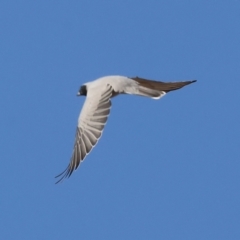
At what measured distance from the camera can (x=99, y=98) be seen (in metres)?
18.9

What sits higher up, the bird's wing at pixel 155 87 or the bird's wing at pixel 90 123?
the bird's wing at pixel 155 87

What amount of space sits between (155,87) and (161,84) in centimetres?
26

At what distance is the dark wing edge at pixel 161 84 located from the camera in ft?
64.2

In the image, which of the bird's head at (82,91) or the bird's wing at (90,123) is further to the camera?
the bird's head at (82,91)

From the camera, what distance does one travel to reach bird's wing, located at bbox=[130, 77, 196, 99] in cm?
1934

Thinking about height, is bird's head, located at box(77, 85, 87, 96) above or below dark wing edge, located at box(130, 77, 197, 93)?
below

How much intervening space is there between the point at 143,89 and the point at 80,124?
4.46 feet

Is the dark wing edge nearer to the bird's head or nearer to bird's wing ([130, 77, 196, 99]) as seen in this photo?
bird's wing ([130, 77, 196, 99])

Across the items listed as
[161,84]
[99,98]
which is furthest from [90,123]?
[161,84]

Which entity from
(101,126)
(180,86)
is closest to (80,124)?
(101,126)

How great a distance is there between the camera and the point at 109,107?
1869 centimetres

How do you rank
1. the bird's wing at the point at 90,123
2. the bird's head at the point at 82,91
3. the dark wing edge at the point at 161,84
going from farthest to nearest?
1. the bird's head at the point at 82,91
2. the dark wing edge at the point at 161,84
3. the bird's wing at the point at 90,123

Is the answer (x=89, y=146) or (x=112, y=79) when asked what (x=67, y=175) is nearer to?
(x=89, y=146)

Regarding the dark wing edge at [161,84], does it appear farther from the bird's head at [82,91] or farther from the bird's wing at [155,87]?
the bird's head at [82,91]
